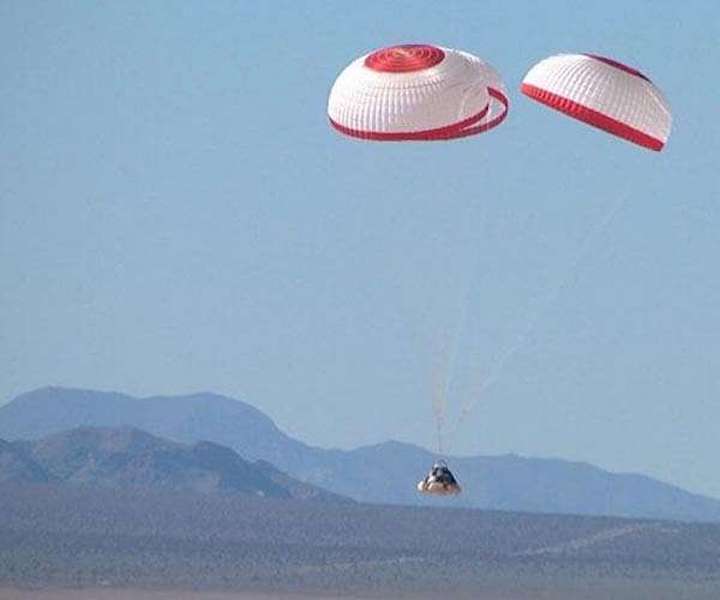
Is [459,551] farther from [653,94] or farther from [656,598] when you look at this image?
[653,94]

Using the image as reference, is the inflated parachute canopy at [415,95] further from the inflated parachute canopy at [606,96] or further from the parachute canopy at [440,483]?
the parachute canopy at [440,483]

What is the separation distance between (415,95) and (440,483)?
4656 mm

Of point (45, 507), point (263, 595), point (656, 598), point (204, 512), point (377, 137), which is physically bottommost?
point (377, 137)

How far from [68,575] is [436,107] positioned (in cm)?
3264

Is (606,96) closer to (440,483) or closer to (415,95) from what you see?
(415,95)

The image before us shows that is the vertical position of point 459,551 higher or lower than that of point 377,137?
higher

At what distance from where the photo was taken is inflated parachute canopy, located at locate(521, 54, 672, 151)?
27.2 meters

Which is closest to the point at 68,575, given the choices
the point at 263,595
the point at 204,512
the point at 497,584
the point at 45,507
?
the point at 263,595

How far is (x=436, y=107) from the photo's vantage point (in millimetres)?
27531

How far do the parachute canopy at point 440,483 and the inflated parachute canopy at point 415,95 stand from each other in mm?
4005

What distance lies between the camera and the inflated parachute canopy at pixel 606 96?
2716 cm

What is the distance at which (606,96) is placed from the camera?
27.2m

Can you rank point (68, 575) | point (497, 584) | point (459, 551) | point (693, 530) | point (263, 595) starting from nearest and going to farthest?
point (263, 595) → point (68, 575) → point (497, 584) → point (459, 551) → point (693, 530)

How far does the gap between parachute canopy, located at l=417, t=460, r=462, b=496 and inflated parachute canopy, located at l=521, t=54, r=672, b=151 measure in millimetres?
4554
